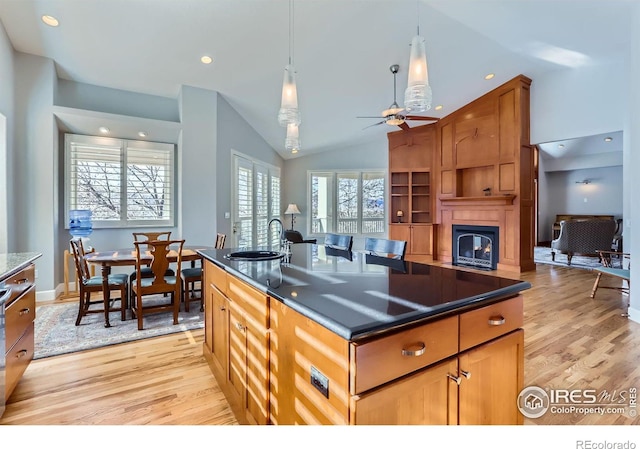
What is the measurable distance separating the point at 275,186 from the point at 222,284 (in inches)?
246

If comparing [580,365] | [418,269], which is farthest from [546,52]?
[418,269]

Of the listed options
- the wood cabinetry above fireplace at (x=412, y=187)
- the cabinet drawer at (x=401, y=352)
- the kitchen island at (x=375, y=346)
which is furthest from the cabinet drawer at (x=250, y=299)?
the wood cabinetry above fireplace at (x=412, y=187)

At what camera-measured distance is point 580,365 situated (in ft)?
7.94

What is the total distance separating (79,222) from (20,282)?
9.76ft

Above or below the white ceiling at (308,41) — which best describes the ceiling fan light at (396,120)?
below

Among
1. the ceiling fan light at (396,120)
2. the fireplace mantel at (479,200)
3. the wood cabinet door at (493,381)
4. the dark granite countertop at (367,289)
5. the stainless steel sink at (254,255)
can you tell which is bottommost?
the wood cabinet door at (493,381)

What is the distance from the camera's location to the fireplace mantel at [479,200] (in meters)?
6.08

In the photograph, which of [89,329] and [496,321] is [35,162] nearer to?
[89,329]

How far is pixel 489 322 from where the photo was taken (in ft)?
4.16

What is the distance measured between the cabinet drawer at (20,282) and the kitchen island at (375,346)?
4.51ft

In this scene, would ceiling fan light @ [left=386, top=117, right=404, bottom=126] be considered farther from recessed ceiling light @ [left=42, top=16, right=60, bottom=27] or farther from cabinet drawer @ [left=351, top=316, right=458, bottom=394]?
recessed ceiling light @ [left=42, top=16, right=60, bottom=27]

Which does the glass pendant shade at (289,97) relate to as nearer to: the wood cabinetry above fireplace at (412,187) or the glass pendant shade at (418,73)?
the glass pendant shade at (418,73)

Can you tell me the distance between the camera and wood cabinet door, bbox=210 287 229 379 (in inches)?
76.7

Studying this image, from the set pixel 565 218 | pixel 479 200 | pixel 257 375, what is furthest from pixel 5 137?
pixel 565 218
